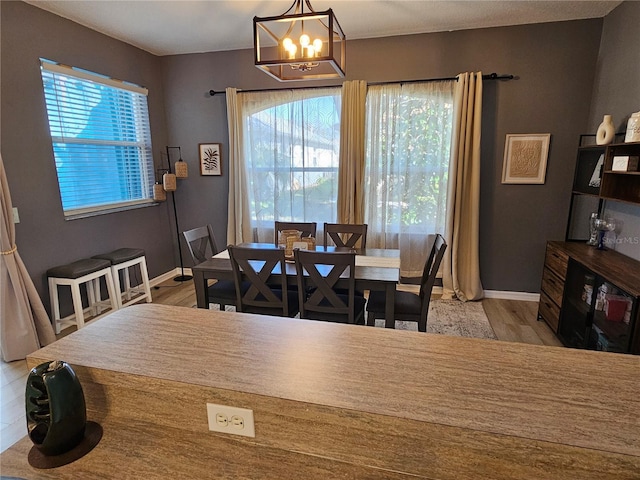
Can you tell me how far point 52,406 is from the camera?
2.72 feet

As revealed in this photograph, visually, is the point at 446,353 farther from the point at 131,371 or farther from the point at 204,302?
the point at 204,302

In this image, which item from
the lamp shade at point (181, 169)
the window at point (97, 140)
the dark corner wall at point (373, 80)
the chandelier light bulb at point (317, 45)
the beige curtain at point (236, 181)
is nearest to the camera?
the chandelier light bulb at point (317, 45)

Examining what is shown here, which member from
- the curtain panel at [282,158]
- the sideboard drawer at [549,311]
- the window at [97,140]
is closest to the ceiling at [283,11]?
the window at [97,140]

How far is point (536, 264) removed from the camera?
12.5 feet

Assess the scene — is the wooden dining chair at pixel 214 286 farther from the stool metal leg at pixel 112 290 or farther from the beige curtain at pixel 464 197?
the beige curtain at pixel 464 197

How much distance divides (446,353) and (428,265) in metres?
1.78

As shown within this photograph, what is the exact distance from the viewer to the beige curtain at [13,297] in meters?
2.62

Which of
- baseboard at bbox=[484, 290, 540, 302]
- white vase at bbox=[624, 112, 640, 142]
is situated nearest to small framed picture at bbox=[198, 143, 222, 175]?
baseboard at bbox=[484, 290, 540, 302]

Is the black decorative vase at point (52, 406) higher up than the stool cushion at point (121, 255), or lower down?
higher up

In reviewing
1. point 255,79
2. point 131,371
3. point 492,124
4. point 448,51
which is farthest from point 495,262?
point 131,371

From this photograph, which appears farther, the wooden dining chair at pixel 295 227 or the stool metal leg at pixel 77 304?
the wooden dining chair at pixel 295 227

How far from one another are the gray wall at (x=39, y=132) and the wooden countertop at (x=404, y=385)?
2.47 m

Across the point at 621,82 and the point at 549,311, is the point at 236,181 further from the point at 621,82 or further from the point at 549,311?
the point at 621,82

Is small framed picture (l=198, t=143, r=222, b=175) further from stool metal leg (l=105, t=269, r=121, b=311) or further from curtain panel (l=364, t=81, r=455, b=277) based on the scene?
curtain panel (l=364, t=81, r=455, b=277)
